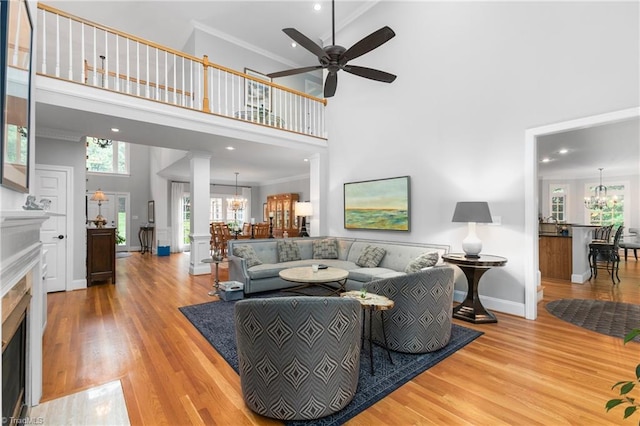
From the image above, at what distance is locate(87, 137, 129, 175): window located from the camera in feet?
32.8

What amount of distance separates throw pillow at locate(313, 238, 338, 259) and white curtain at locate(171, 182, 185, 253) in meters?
6.79

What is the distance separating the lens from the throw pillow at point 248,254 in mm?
4875

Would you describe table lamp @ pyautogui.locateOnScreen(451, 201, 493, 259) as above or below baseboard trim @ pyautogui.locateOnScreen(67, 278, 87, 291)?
above

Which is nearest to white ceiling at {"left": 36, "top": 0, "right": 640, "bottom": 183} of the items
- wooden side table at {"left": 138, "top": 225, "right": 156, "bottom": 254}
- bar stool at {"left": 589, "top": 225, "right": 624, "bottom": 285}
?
bar stool at {"left": 589, "top": 225, "right": 624, "bottom": 285}

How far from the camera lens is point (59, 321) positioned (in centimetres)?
358

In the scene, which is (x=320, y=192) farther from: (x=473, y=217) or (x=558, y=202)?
(x=558, y=202)

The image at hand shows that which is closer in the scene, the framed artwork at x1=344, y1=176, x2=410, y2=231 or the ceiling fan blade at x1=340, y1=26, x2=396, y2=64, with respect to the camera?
the ceiling fan blade at x1=340, y1=26, x2=396, y2=64

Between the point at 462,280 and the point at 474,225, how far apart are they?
0.97 metres

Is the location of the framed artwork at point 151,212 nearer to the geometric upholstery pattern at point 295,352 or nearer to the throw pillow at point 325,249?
the throw pillow at point 325,249

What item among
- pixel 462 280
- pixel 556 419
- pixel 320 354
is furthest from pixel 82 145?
pixel 556 419

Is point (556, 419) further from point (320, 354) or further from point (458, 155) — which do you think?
point (458, 155)

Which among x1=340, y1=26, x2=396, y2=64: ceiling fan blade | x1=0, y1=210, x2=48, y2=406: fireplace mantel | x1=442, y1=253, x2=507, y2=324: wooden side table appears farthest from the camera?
x1=442, y1=253, x2=507, y2=324: wooden side table

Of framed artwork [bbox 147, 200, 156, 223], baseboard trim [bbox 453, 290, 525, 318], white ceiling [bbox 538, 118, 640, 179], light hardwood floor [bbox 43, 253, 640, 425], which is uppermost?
white ceiling [bbox 538, 118, 640, 179]

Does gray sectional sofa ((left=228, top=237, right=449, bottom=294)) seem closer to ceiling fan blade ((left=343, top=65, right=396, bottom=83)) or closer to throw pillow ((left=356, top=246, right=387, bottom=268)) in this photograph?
throw pillow ((left=356, top=246, right=387, bottom=268))
